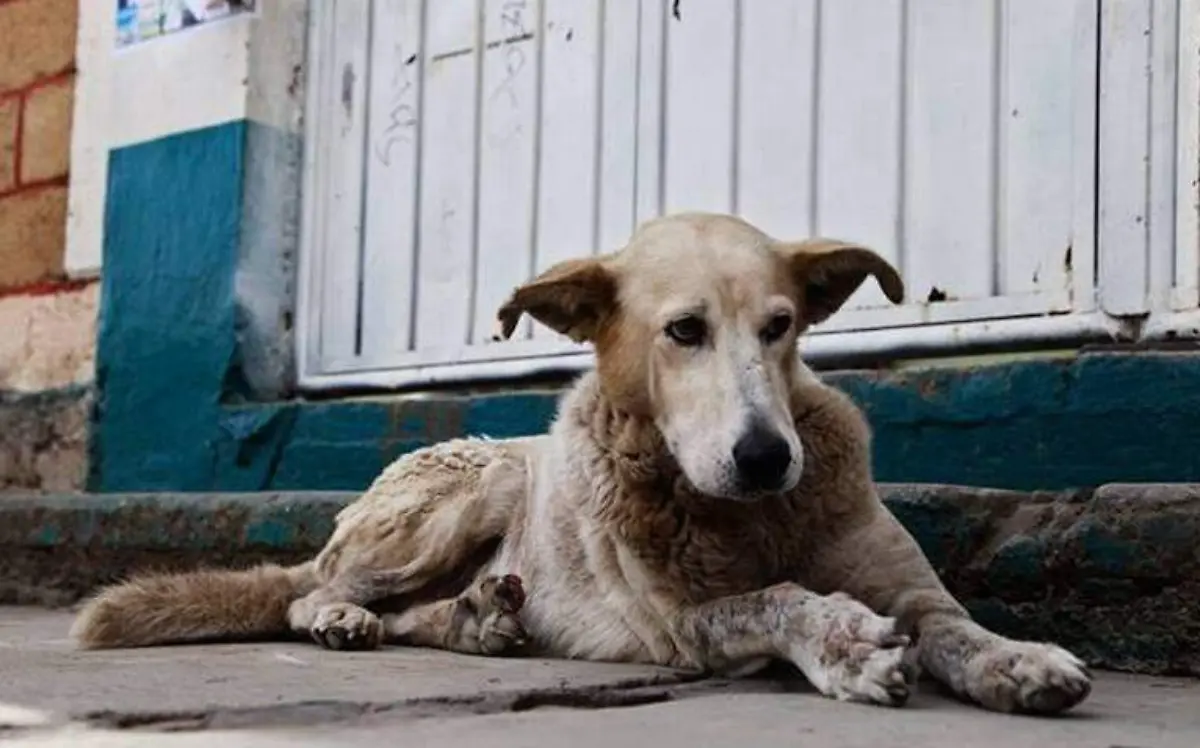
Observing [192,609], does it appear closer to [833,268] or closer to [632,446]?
[632,446]

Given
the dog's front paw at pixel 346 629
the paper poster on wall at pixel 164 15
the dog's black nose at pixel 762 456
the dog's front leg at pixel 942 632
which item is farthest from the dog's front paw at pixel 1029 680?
the paper poster on wall at pixel 164 15

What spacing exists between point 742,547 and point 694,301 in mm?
452

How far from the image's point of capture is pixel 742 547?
313 cm

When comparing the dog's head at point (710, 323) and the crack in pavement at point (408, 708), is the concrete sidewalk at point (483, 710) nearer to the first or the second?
the crack in pavement at point (408, 708)

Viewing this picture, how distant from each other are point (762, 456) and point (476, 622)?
94cm

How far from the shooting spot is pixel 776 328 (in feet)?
10.2

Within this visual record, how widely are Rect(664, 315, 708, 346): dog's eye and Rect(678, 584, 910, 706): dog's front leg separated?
456mm

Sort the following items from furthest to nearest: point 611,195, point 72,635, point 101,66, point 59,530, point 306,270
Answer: point 101,66 < point 306,270 < point 59,530 < point 611,195 < point 72,635

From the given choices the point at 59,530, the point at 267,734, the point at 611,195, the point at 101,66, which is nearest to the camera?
the point at 267,734

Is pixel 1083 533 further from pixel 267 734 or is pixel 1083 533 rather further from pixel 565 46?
pixel 565 46

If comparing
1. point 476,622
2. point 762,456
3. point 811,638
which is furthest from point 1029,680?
point 476,622

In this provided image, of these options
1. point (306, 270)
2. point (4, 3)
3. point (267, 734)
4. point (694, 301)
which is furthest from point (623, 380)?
point (4, 3)

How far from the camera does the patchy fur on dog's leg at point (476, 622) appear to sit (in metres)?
3.47

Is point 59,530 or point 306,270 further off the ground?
point 306,270
